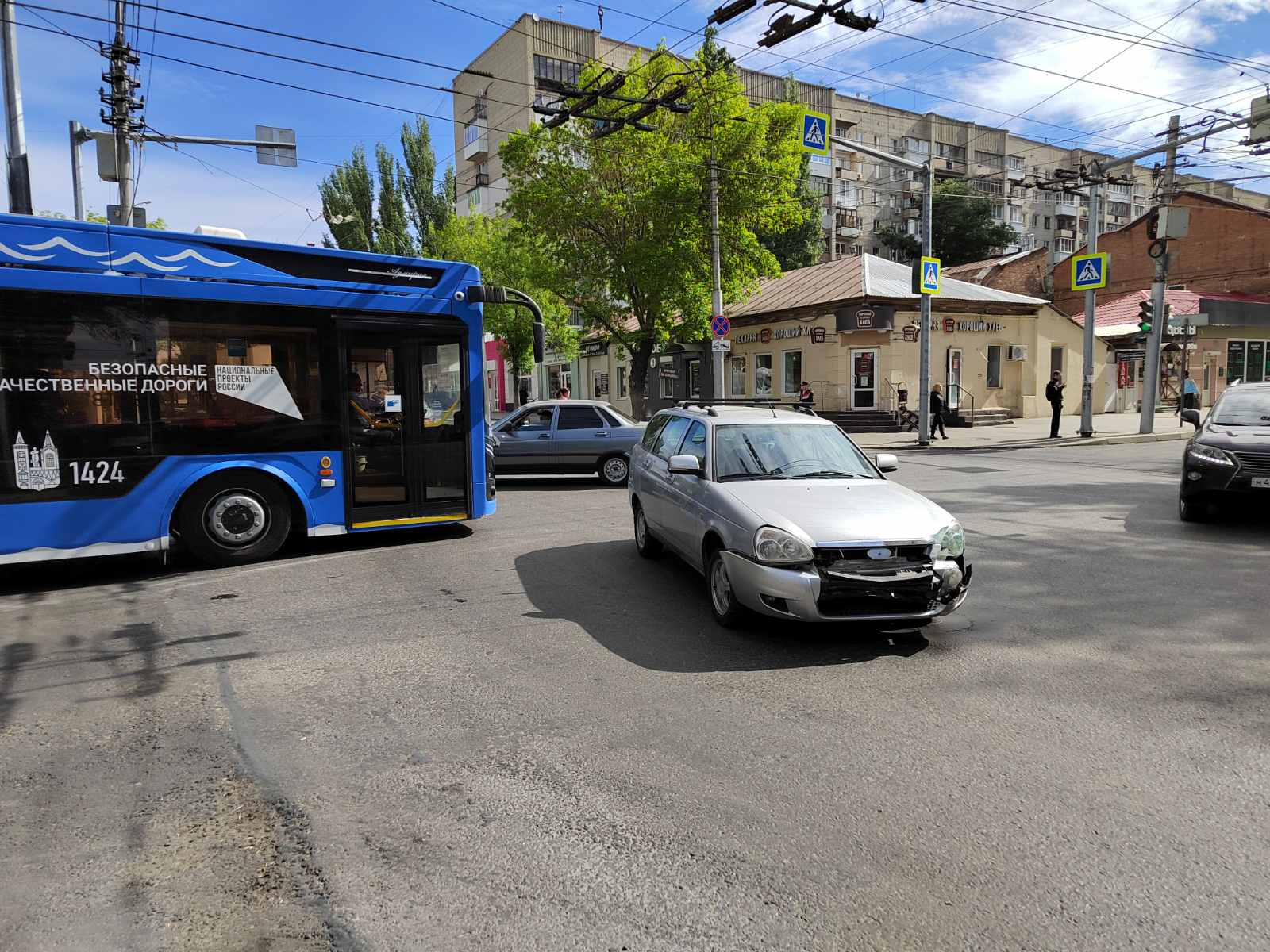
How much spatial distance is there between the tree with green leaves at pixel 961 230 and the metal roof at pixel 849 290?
79.6 ft

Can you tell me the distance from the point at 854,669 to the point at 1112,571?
12.5ft

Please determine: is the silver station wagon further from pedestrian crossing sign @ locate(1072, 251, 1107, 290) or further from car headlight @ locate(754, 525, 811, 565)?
pedestrian crossing sign @ locate(1072, 251, 1107, 290)

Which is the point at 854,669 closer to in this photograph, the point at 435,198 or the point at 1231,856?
the point at 1231,856

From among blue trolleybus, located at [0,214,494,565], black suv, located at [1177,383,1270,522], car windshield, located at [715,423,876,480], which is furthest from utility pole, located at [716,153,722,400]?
car windshield, located at [715,423,876,480]

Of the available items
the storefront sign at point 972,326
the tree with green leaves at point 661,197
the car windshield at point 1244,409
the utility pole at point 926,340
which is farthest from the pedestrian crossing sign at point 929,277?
the car windshield at point 1244,409

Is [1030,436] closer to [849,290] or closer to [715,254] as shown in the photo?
[849,290]

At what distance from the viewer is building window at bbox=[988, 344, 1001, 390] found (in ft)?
99.2

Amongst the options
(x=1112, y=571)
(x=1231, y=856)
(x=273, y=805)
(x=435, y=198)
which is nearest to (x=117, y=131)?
(x=273, y=805)

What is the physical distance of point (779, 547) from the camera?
514cm

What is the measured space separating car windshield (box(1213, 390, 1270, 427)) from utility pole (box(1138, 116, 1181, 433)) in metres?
15.3

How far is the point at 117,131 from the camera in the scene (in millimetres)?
15383

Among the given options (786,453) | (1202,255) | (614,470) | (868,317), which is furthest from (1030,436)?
(1202,255)

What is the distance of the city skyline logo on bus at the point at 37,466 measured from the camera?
7020 millimetres

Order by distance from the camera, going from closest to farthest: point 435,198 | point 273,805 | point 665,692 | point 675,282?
1. point 273,805
2. point 665,692
3. point 675,282
4. point 435,198
